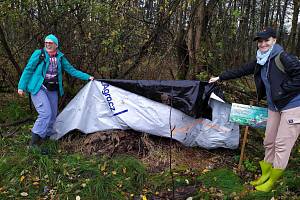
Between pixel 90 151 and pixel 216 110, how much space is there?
181 centimetres

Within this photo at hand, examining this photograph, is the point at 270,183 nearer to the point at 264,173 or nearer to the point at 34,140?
the point at 264,173

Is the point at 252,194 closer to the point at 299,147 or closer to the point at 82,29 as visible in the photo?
the point at 299,147

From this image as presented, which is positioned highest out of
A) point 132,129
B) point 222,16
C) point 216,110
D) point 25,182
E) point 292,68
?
point 222,16

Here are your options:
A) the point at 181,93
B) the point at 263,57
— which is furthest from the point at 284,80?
the point at 181,93

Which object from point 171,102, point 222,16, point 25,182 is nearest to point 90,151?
point 25,182

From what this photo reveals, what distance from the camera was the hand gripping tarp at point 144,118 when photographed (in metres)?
4.58

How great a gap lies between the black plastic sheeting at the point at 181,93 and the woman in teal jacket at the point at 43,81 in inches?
38.7

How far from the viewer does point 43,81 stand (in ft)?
15.1

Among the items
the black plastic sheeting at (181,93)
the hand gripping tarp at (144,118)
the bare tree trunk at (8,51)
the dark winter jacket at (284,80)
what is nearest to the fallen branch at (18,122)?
the bare tree trunk at (8,51)

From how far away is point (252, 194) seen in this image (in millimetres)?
3748

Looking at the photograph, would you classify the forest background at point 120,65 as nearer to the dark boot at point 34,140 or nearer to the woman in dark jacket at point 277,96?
the dark boot at point 34,140

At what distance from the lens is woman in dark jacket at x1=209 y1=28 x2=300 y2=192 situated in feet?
11.4

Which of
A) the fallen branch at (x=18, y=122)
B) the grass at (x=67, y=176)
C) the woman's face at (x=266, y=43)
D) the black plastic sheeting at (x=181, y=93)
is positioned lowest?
the grass at (x=67, y=176)

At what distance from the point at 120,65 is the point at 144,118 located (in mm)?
1901
